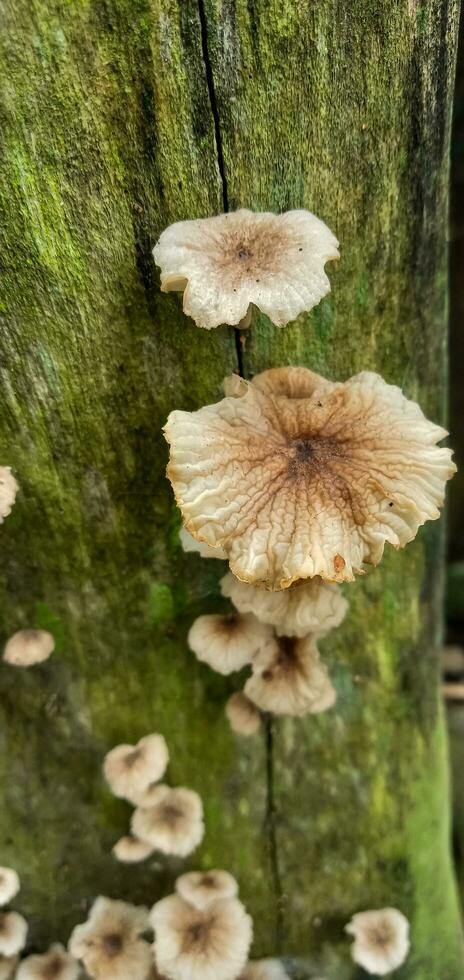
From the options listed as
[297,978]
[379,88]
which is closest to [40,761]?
[297,978]

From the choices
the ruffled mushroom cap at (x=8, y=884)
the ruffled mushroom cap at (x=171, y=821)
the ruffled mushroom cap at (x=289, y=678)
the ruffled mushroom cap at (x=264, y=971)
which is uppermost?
the ruffled mushroom cap at (x=289, y=678)

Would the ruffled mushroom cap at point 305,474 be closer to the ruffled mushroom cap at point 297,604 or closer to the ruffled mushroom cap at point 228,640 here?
the ruffled mushroom cap at point 297,604

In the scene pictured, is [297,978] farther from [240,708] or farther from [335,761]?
[240,708]

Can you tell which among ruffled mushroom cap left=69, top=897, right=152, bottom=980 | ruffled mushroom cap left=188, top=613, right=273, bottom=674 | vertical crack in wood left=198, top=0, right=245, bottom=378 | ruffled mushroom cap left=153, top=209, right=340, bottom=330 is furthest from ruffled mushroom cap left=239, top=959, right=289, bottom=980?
vertical crack in wood left=198, top=0, right=245, bottom=378

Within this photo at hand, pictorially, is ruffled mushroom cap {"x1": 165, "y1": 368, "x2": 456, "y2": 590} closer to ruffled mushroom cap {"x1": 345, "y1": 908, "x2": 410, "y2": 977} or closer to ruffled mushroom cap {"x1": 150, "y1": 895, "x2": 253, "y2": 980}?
ruffled mushroom cap {"x1": 150, "y1": 895, "x2": 253, "y2": 980}

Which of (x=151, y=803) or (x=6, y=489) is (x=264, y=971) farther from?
(x=6, y=489)

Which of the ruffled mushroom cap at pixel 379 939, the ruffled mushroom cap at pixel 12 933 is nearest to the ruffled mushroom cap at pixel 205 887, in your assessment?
the ruffled mushroom cap at pixel 379 939

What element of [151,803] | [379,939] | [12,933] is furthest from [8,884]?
[379,939]
